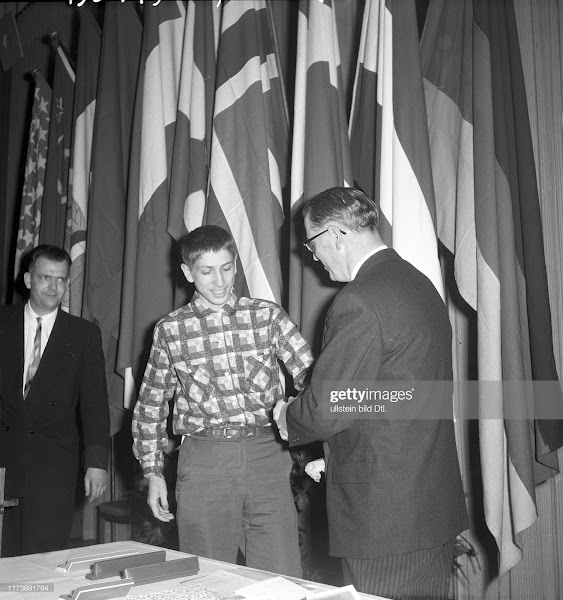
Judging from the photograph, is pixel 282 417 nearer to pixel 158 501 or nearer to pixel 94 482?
pixel 158 501

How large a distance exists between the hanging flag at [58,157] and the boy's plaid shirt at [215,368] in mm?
1773

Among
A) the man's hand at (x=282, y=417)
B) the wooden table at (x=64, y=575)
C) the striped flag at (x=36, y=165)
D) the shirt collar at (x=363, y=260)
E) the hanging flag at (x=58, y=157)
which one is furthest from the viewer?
the striped flag at (x=36, y=165)

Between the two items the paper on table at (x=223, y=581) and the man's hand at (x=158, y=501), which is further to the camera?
the man's hand at (x=158, y=501)

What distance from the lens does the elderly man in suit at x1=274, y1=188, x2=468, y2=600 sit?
167cm

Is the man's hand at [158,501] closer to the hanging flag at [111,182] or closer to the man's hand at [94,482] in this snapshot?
the man's hand at [94,482]

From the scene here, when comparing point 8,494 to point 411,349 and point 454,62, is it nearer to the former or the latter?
point 411,349

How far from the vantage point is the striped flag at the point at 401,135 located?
2498 mm

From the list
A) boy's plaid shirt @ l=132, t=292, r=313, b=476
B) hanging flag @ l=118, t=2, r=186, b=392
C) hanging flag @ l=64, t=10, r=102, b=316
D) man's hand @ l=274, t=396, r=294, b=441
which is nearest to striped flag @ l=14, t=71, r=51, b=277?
hanging flag @ l=64, t=10, r=102, b=316

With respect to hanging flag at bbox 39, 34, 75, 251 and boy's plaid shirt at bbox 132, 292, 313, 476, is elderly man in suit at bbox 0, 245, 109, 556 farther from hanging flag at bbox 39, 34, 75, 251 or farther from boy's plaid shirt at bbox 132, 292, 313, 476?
hanging flag at bbox 39, 34, 75, 251

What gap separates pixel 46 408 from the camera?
258cm

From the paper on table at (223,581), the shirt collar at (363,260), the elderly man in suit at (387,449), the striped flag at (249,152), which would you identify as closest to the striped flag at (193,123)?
the striped flag at (249,152)

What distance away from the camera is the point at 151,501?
2.19 m

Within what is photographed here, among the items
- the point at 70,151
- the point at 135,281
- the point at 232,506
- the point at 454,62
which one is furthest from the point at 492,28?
the point at 70,151

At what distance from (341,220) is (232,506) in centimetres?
94
